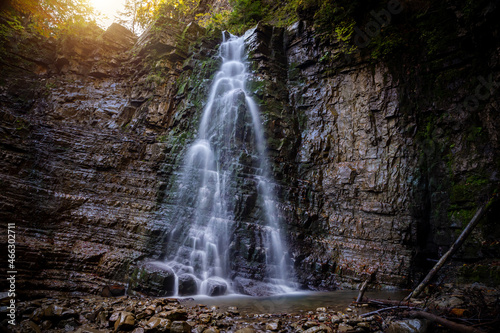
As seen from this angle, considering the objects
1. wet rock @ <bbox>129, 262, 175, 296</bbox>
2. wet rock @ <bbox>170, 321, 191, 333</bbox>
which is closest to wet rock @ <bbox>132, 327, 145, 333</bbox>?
wet rock @ <bbox>170, 321, 191, 333</bbox>

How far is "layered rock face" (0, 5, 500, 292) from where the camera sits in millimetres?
7543

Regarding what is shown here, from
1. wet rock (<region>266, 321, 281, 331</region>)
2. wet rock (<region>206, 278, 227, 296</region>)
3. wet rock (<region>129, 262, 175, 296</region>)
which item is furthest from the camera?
wet rock (<region>206, 278, 227, 296</region>)

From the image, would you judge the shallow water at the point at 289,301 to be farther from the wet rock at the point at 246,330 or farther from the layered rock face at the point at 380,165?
the wet rock at the point at 246,330

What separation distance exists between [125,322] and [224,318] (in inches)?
73.6

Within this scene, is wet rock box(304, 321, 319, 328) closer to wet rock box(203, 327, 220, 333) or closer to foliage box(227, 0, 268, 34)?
wet rock box(203, 327, 220, 333)

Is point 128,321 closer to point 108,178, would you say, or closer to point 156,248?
point 156,248

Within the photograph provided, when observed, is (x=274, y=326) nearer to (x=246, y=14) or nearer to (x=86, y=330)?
(x=86, y=330)

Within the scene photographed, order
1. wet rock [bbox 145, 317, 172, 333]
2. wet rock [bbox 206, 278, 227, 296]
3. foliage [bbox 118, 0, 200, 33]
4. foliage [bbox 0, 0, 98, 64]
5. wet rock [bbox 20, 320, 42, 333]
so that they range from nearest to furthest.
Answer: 1. wet rock [bbox 20, 320, 42, 333]
2. wet rock [bbox 145, 317, 172, 333]
3. wet rock [bbox 206, 278, 227, 296]
4. foliage [bbox 0, 0, 98, 64]
5. foliage [bbox 118, 0, 200, 33]

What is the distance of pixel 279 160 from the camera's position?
1055cm

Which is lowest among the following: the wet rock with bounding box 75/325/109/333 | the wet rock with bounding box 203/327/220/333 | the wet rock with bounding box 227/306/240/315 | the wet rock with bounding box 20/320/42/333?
the wet rock with bounding box 227/306/240/315

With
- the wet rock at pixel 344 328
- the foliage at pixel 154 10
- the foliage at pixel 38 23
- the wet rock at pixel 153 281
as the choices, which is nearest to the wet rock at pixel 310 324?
the wet rock at pixel 344 328

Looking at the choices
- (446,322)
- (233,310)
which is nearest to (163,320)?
(233,310)

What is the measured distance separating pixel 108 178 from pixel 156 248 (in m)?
3.67

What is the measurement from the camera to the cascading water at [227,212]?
7586 mm
